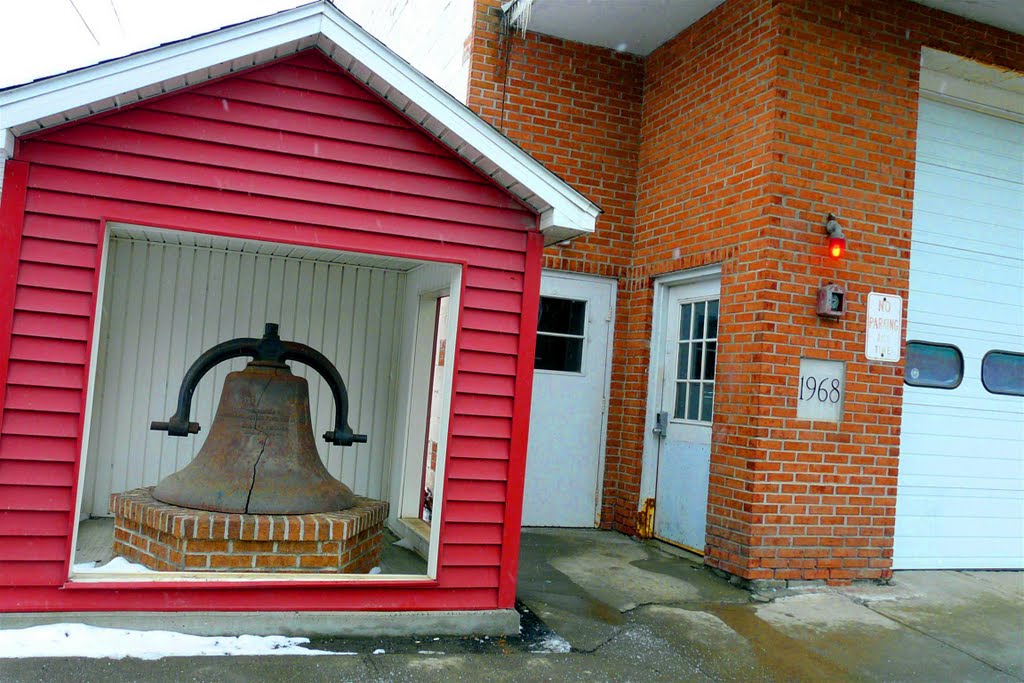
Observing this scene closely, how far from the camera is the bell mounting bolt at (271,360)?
5090mm

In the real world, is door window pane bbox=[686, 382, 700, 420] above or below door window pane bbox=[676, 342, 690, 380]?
below

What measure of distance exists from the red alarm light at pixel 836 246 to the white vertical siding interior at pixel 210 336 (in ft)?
11.3

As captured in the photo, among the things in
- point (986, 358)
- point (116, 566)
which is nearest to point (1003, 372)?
point (986, 358)

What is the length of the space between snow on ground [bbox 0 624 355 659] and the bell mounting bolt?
1181mm

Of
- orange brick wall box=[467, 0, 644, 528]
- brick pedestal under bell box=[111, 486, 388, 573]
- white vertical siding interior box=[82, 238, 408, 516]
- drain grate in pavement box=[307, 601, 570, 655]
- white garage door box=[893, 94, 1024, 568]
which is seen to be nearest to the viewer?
drain grate in pavement box=[307, 601, 570, 655]

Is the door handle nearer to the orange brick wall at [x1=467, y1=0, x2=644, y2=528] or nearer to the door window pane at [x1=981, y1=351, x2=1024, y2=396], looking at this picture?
the orange brick wall at [x1=467, y1=0, x2=644, y2=528]

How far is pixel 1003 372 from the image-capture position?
7578 mm

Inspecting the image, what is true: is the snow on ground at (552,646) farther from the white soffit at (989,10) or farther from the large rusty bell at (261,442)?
the white soffit at (989,10)

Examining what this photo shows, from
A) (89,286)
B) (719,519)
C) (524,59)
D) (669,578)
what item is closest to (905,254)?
(719,519)

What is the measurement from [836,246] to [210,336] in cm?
488

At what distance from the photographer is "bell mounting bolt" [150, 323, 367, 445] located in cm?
509

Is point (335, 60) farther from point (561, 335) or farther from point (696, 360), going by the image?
point (696, 360)

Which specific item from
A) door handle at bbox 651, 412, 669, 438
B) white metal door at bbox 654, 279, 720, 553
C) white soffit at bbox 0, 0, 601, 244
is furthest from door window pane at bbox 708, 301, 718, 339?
white soffit at bbox 0, 0, 601, 244

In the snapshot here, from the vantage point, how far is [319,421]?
7086mm
